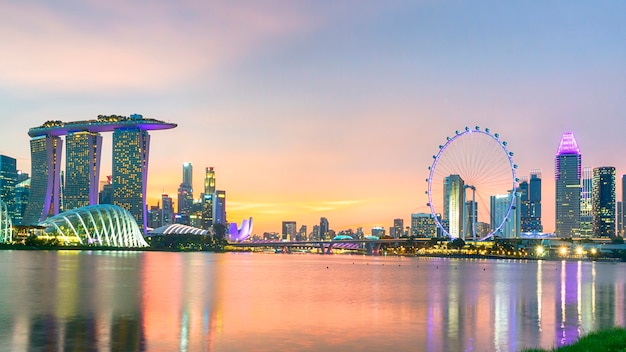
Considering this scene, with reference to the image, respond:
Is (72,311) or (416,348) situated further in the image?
(72,311)

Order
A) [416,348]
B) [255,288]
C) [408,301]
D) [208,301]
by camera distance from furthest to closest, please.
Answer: [255,288], [408,301], [208,301], [416,348]

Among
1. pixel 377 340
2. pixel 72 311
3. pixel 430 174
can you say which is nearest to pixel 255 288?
pixel 72 311

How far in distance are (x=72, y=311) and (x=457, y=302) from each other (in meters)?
31.9

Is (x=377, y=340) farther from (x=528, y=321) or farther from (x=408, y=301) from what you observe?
(x=408, y=301)

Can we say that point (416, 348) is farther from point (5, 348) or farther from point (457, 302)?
point (457, 302)

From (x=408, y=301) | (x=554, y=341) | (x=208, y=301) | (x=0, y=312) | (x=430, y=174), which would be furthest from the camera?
(x=430, y=174)

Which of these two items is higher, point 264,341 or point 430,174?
point 430,174

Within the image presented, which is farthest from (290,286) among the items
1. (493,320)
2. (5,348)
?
(5,348)

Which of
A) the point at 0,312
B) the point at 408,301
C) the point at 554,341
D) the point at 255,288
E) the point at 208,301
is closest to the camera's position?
the point at 554,341

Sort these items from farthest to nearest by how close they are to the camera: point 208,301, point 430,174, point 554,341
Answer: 1. point 430,174
2. point 208,301
3. point 554,341

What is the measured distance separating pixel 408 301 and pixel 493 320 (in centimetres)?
1479

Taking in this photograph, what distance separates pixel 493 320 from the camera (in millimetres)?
47375

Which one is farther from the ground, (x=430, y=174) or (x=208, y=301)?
(x=430, y=174)

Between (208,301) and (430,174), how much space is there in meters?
143
